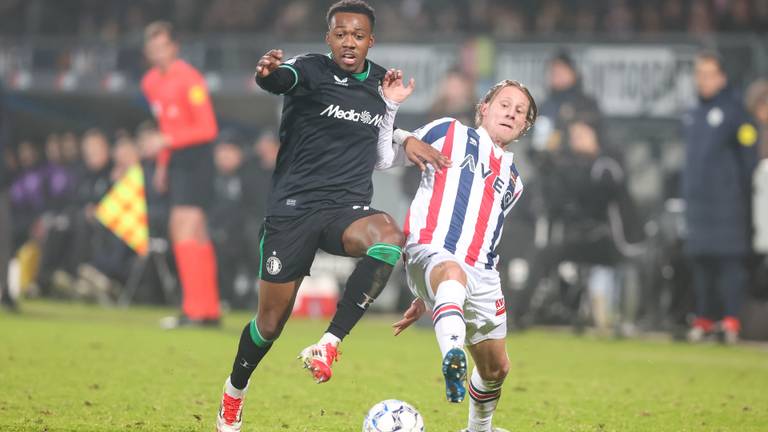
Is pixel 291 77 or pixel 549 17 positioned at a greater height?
pixel 549 17

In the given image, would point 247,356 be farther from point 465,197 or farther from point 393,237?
point 465,197

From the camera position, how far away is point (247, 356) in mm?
5484

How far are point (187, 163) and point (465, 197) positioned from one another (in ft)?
20.8

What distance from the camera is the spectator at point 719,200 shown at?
39.7 ft

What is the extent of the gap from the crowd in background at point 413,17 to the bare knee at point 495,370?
10.3 m

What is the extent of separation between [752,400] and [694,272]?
16.4 ft

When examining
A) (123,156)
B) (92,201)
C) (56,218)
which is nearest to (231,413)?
(123,156)

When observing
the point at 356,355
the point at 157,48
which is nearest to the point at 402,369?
the point at 356,355

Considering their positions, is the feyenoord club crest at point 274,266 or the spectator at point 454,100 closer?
the feyenoord club crest at point 274,266

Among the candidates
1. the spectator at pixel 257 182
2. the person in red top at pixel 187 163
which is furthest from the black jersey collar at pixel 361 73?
the spectator at pixel 257 182

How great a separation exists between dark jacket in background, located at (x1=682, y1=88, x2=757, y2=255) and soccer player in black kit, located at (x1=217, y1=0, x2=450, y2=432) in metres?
6.99

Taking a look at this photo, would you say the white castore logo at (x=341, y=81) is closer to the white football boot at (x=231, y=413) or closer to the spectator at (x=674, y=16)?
the white football boot at (x=231, y=413)

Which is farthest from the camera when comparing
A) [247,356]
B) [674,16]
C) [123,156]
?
[123,156]

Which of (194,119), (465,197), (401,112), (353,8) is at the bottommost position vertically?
(465,197)
